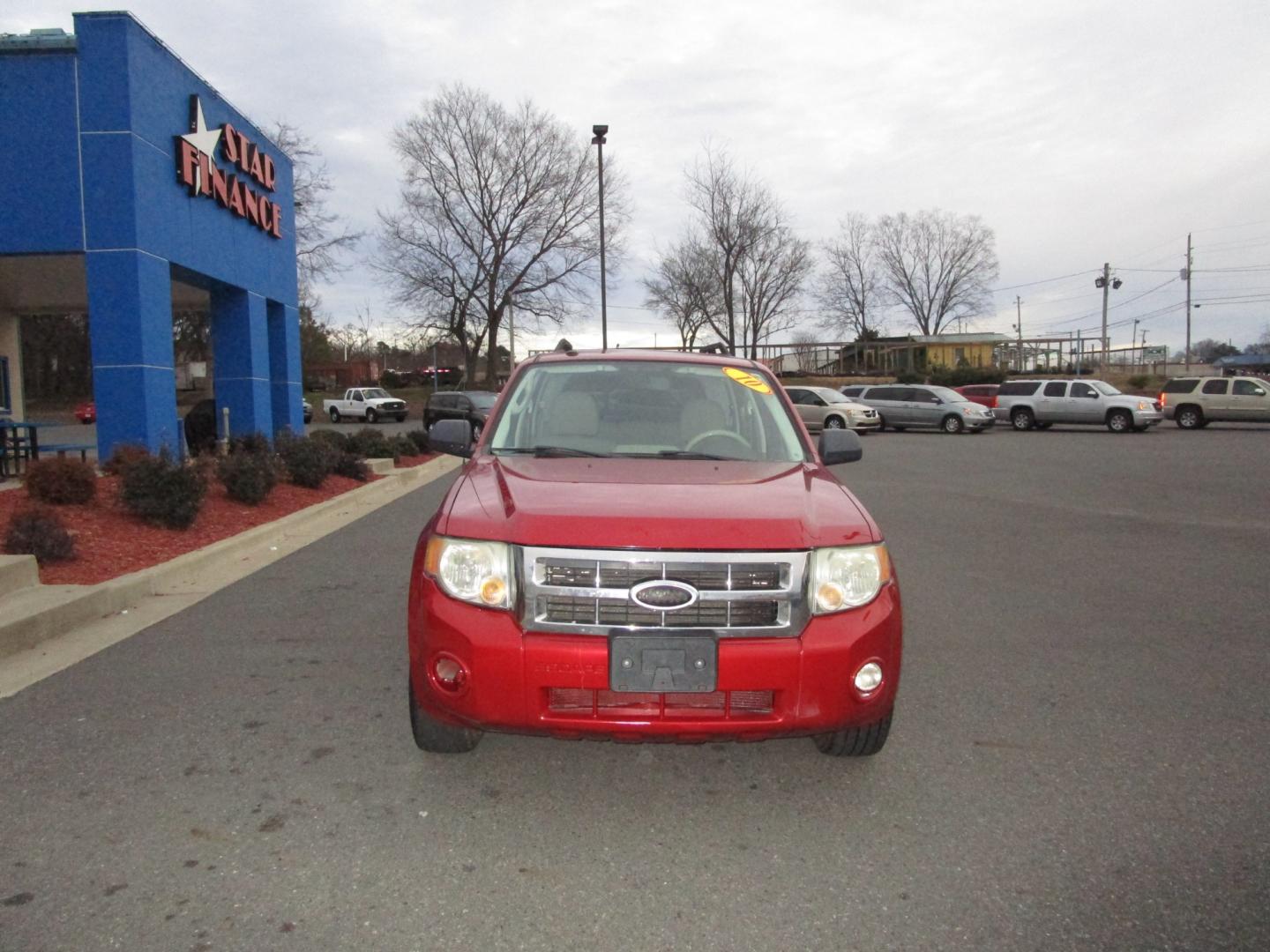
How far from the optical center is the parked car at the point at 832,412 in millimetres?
28967

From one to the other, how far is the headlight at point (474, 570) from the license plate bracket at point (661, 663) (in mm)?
422

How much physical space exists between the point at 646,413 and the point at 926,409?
88.1 feet

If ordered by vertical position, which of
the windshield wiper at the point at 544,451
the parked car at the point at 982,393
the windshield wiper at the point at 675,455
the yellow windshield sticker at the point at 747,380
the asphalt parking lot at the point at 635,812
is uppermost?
the parked car at the point at 982,393

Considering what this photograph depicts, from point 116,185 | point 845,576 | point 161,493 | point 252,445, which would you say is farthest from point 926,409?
point 845,576

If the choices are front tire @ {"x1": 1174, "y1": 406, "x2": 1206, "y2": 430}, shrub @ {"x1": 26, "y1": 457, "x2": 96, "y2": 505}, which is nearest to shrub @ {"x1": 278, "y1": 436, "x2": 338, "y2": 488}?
shrub @ {"x1": 26, "y1": 457, "x2": 96, "y2": 505}

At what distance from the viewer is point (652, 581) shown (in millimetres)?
3043

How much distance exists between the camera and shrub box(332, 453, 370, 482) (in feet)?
44.7

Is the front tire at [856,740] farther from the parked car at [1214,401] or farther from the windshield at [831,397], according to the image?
the parked car at [1214,401]

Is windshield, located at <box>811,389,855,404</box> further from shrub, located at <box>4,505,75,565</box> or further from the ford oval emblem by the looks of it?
the ford oval emblem

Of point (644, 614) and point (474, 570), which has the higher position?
point (474, 570)

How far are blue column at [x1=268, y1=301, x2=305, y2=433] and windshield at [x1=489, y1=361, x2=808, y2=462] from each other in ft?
51.2

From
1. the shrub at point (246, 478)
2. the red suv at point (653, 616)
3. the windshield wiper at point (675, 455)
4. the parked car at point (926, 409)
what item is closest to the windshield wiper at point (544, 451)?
the windshield wiper at point (675, 455)

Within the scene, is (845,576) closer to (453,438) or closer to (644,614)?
(644,614)

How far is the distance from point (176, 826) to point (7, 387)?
18.6 meters
